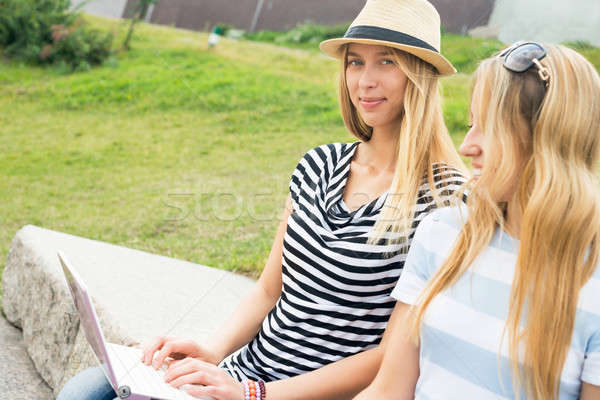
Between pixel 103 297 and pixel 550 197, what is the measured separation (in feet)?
6.78

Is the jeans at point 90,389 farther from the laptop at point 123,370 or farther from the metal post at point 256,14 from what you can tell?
the metal post at point 256,14

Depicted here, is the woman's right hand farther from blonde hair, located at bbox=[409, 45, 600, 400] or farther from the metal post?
the metal post

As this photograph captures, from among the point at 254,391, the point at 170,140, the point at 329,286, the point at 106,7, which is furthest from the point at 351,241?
the point at 106,7

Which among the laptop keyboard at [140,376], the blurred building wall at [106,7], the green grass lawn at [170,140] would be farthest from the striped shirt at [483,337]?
the blurred building wall at [106,7]

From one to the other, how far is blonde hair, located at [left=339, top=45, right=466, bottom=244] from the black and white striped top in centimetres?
3

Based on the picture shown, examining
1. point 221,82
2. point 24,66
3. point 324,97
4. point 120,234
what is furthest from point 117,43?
point 120,234

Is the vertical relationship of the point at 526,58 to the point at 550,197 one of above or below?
above

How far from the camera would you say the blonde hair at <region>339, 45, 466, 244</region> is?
1.48 meters

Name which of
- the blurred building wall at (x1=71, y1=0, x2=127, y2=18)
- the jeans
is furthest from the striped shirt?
the blurred building wall at (x1=71, y1=0, x2=127, y2=18)

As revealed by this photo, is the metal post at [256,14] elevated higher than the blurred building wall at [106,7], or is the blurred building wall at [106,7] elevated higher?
the metal post at [256,14]

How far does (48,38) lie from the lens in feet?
32.1

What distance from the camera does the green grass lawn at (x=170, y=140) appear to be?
16.5 feet

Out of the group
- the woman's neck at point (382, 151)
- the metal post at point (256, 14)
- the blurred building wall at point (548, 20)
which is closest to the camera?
the woman's neck at point (382, 151)

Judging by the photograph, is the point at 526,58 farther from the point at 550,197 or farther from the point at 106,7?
the point at 106,7
